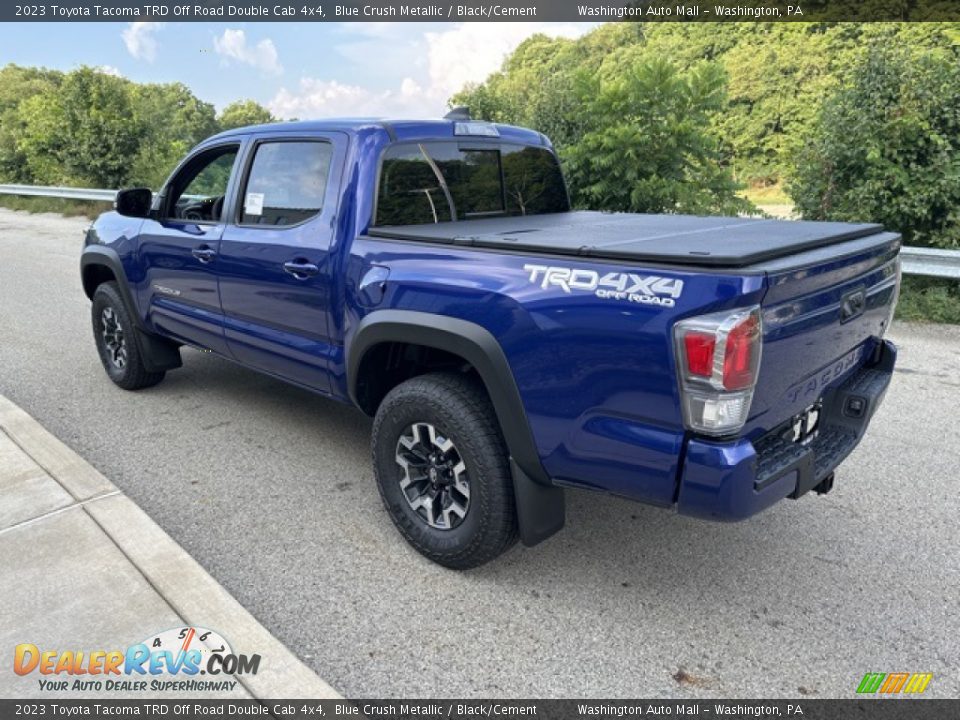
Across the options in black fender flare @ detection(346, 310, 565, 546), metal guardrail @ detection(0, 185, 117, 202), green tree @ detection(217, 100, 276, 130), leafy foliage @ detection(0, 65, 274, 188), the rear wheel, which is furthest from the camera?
green tree @ detection(217, 100, 276, 130)

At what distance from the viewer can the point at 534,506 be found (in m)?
2.64

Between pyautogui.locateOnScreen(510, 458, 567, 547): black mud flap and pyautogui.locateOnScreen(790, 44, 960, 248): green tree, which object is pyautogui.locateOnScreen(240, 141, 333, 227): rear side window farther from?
pyautogui.locateOnScreen(790, 44, 960, 248): green tree

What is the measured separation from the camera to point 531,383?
2.47m

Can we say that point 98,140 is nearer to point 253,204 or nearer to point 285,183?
point 253,204

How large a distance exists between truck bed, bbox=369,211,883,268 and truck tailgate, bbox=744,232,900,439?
0.08 meters

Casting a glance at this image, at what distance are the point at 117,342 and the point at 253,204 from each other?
2.13 m

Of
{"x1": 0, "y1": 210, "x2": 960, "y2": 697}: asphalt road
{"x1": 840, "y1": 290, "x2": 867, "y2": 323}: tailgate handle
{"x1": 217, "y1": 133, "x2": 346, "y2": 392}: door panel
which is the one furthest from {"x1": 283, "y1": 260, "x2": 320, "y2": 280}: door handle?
{"x1": 840, "y1": 290, "x2": 867, "y2": 323}: tailgate handle

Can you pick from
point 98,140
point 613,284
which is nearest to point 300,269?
point 613,284

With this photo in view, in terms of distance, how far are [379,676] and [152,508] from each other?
172 cm

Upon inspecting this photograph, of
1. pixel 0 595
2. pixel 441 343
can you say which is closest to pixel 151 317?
pixel 0 595

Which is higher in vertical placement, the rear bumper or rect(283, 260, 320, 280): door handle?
rect(283, 260, 320, 280): door handle

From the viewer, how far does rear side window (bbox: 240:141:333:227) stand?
3.43m

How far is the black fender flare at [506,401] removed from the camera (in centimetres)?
254

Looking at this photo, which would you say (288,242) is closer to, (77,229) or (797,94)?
(77,229)
